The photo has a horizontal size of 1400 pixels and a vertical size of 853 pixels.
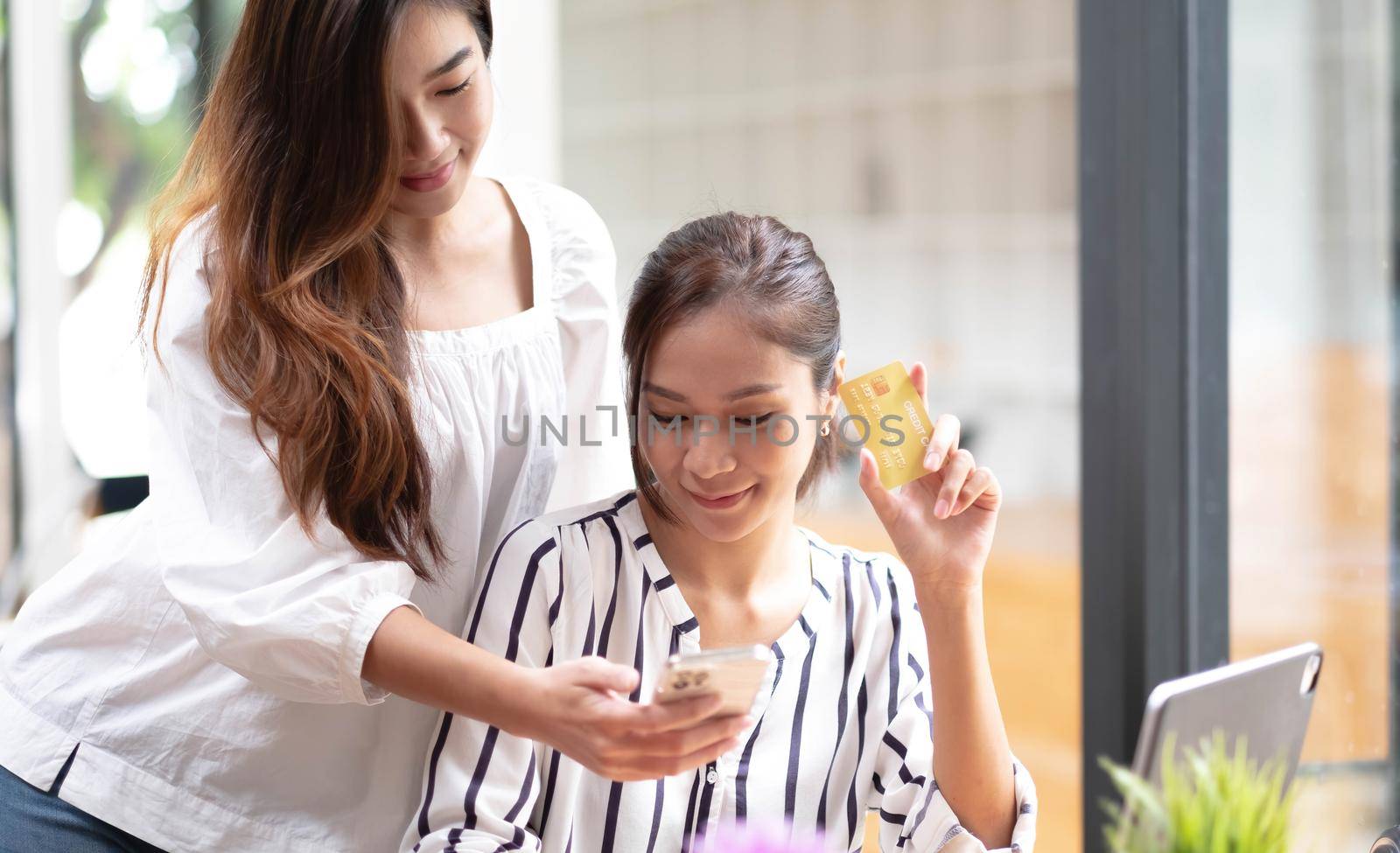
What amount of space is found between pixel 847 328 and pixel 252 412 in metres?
3.75

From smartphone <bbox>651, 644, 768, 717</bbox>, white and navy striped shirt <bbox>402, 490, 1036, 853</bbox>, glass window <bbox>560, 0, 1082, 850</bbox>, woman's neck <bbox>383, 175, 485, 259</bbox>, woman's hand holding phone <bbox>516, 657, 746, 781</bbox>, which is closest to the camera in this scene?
smartphone <bbox>651, 644, 768, 717</bbox>

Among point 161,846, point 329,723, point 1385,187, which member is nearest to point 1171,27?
point 1385,187

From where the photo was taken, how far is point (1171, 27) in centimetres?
168

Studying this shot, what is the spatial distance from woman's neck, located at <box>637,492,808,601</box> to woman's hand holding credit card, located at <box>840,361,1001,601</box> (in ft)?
0.51

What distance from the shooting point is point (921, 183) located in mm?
4449

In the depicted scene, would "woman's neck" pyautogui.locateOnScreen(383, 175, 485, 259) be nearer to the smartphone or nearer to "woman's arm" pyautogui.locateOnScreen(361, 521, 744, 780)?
"woman's arm" pyautogui.locateOnScreen(361, 521, 744, 780)

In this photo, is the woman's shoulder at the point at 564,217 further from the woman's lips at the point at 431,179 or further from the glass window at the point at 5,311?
the glass window at the point at 5,311

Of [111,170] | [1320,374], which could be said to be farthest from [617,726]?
[111,170]

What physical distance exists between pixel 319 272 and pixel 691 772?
614 mm

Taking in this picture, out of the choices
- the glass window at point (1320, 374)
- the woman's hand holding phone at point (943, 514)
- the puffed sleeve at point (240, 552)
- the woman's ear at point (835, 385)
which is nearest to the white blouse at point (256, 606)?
the puffed sleeve at point (240, 552)

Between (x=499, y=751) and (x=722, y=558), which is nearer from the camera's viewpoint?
(x=499, y=751)

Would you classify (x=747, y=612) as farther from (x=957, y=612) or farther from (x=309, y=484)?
(x=309, y=484)

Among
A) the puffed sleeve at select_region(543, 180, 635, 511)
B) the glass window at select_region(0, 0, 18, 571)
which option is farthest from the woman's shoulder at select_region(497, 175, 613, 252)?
the glass window at select_region(0, 0, 18, 571)

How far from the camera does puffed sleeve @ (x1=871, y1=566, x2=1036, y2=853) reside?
1.24 meters
